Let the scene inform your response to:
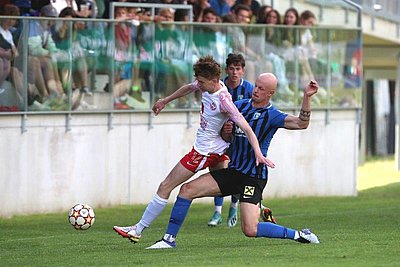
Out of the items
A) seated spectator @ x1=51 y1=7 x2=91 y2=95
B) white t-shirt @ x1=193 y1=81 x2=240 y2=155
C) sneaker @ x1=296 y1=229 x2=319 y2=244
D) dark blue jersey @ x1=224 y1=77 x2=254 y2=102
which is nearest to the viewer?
sneaker @ x1=296 y1=229 x2=319 y2=244

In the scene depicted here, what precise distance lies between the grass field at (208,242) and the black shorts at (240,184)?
58 centimetres

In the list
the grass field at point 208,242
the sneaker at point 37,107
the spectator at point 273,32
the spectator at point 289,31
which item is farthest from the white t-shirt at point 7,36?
the spectator at point 289,31

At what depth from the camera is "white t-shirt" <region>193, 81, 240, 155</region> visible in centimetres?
1446

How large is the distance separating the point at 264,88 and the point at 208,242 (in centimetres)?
238

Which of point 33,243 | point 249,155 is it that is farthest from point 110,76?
point 249,155

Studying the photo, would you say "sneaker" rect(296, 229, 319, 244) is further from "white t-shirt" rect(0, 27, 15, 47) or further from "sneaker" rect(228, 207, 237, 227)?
"white t-shirt" rect(0, 27, 15, 47)

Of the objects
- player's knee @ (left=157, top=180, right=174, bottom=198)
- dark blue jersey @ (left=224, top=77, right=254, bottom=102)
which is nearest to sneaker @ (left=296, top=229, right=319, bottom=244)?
player's knee @ (left=157, top=180, right=174, bottom=198)

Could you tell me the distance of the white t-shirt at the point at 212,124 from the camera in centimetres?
1446

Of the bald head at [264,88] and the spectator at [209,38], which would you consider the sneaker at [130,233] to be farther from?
the spectator at [209,38]

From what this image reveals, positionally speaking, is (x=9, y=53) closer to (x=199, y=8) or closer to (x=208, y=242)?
(x=199, y=8)

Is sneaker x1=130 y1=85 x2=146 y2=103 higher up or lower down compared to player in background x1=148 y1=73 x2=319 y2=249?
higher up

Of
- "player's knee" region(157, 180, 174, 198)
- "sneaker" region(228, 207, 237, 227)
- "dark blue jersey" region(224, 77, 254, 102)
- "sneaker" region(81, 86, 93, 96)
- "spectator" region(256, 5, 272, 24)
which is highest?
"spectator" region(256, 5, 272, 24)

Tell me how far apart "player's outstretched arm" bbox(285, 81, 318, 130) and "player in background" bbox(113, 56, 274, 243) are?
1.75ft

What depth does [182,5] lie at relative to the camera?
2444cm
